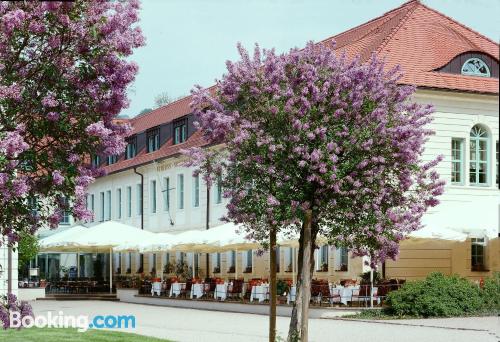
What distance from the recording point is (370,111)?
51.0ft

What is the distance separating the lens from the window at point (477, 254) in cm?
3366

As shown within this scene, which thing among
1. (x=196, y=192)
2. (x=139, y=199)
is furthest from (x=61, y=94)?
(x=139, y=199)

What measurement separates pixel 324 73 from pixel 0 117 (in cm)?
573

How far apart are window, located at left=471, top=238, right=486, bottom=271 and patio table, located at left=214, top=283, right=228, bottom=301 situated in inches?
337

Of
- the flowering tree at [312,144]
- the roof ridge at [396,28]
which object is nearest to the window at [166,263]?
the roof ridge at [396,28]

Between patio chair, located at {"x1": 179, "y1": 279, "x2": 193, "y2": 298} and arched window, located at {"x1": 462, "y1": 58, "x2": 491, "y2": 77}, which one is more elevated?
arched window, located at {"x1": 462, "y1": 58, "x2": 491, "y2": 77}

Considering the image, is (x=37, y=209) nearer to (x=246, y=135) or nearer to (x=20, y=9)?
(x=20, y=9)

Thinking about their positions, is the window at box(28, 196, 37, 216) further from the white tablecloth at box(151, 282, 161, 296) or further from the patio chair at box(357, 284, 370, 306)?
the white tablecloth at box(151, 282, 161, 296)

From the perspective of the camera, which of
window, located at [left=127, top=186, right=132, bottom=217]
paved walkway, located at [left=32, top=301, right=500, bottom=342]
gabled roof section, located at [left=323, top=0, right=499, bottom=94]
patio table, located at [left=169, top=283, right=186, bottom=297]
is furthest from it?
window, located at [left=127, top=186, right=132, bottom=217]

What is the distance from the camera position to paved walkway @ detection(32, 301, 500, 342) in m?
20.8

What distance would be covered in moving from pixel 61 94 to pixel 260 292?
2159cm

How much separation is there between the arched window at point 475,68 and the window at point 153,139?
23.1 m

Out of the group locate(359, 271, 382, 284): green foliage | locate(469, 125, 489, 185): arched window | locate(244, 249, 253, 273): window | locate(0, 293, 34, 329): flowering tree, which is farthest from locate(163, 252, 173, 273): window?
locate(0, 293, 34, 329): flowering tree

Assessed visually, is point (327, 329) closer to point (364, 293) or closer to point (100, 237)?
point (364, 293)
